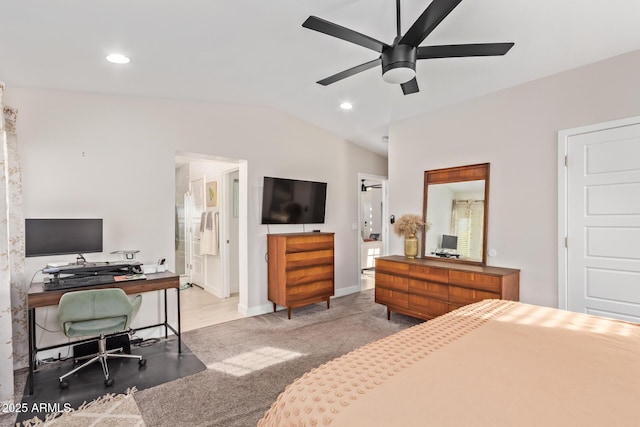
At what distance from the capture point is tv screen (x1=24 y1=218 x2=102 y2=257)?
2832 mm

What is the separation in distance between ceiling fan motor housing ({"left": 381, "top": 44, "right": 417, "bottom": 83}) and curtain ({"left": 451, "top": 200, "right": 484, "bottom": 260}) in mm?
2231

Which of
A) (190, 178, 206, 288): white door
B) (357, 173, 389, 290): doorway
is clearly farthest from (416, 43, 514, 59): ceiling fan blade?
(357, 173, 389, 290): doorway

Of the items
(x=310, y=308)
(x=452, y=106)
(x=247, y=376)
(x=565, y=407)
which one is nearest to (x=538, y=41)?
(x=452, y=106)

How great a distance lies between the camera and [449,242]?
386 cm

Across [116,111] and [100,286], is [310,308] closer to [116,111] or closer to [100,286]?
[100,286]

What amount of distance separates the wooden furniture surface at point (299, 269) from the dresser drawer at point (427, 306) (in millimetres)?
1259

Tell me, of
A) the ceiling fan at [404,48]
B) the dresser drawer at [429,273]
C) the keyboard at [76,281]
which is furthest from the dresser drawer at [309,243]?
the ceiling fan at [404,48]

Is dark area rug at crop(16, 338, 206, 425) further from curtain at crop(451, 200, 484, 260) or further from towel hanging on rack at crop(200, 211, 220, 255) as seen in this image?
curtain at crop(451, 200, 484, 260)

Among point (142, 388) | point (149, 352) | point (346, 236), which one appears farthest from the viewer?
point (346, 236)

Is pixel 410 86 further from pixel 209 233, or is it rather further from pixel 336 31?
pixel 209 233

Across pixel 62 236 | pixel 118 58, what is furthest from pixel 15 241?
pixel 118 58

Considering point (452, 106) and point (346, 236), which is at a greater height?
point (452, 106)

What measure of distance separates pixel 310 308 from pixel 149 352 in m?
2.08

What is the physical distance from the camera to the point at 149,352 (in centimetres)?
317
